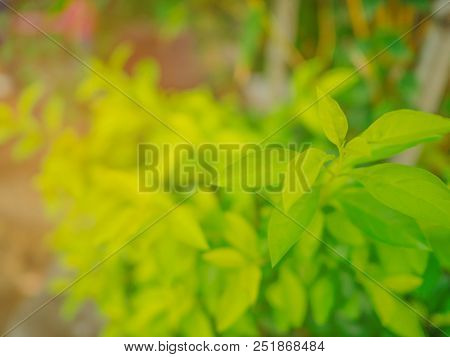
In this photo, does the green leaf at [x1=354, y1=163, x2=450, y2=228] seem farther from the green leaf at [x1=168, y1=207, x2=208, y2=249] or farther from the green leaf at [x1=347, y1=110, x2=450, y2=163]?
the green leaf at [x1=168, y1=207, x2=208, y2=249]

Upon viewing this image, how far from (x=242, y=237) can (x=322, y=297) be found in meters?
0.06

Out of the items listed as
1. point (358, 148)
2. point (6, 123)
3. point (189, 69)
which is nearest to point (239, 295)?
point (358, 148)

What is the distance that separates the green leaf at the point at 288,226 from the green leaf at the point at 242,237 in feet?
0.26

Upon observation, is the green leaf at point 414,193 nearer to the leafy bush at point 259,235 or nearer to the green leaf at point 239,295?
the leafy bush at point 259,235

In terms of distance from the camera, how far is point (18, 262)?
1.05 meters

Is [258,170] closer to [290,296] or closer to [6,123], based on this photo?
[290,296]

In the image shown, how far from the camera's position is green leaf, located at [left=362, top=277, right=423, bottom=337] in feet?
1.08

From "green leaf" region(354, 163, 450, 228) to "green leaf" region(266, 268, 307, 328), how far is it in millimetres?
127

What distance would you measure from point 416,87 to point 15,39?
21.4 inches

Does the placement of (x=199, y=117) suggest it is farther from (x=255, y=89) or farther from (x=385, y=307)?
(x=255, y=89)

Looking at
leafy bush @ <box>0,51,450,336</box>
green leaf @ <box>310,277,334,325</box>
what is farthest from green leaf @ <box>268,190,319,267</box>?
green leaf @ <box>310,277,334,325</box>

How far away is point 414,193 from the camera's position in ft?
0.79

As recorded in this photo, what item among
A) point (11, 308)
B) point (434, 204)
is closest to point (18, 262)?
point (11, 308)

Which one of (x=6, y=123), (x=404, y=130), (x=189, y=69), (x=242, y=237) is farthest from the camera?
(x=189, y=69)
